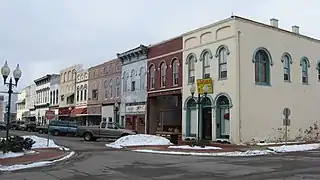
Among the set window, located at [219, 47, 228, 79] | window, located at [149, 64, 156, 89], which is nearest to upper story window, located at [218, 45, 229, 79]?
window, located at [219, 47, 228, 79]

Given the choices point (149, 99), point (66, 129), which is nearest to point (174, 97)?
point (149, 99)

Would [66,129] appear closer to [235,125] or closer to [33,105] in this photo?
[235,125]

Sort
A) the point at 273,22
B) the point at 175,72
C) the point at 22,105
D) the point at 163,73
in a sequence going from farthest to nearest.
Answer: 1. the point at 22,105
2. the point at 163,73
3. the point at 175,72
4. the point at 273,22

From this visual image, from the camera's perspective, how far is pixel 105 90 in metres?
48.5

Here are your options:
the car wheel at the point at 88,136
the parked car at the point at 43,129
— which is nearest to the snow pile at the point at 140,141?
the car wheel at the point at 88,136

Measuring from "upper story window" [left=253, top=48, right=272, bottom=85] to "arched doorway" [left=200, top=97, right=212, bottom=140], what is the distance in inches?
159

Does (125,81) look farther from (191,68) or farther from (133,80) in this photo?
(191,68)

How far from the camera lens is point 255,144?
2848cm

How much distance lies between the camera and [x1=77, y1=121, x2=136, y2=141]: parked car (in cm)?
3506

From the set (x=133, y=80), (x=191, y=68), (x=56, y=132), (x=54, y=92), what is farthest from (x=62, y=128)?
(x=54, y=92)

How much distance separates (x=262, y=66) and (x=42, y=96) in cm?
5210

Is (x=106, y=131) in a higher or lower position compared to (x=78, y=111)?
lower

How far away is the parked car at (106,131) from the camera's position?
1380 inches

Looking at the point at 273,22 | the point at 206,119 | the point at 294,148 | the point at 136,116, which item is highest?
the point at 273,22
